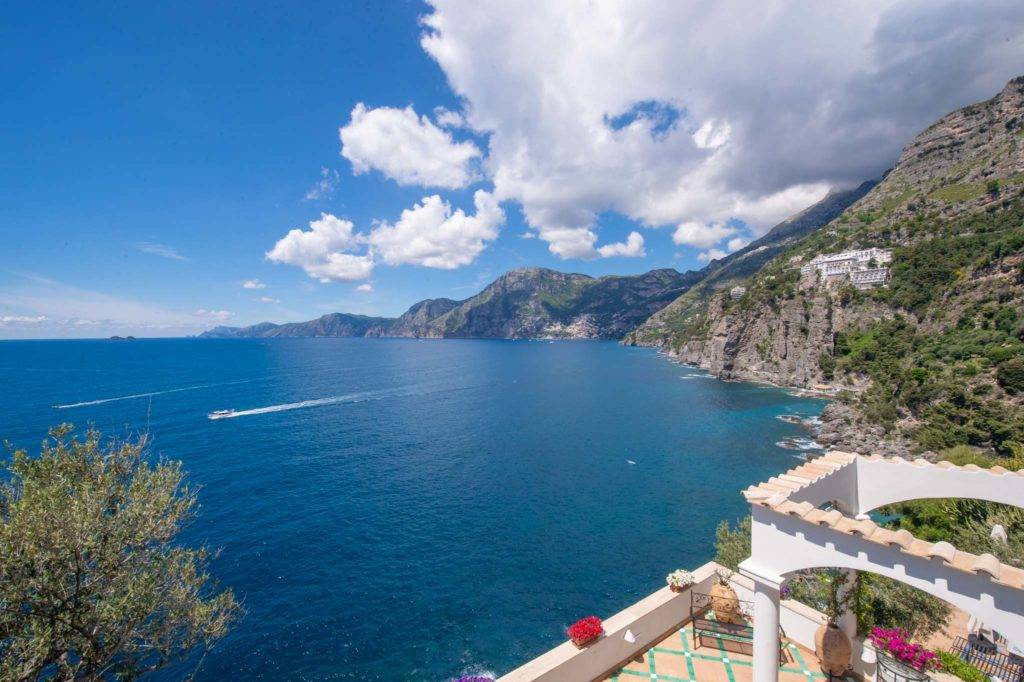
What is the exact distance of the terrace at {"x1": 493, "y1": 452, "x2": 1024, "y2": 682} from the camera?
16.5 feet

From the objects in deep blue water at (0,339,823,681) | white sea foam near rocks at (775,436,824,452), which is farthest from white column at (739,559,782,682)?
white sea foam near rocks at (775,436,824,452)

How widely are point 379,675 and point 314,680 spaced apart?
256cm

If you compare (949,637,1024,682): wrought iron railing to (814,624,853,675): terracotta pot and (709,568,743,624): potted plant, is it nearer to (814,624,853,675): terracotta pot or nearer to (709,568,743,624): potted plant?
(814,624,853,675): terracotta pot

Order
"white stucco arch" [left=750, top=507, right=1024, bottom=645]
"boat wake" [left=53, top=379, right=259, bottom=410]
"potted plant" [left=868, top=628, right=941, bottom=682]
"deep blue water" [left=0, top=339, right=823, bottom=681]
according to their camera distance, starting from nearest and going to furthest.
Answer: "white stucco arch" [left=750, top=507, right=1024, bottom=645] → "potted plant" [left=868, top=628, right=941, bottom=682] → "deep blue water" [left=0, top=339, right=823, bottom=681] → "boat wake" [left=53, top=379, right=259, bottom=410]

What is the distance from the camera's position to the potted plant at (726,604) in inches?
396

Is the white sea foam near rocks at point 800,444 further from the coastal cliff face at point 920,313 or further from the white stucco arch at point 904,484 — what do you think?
the white stucco arch at point 904,484

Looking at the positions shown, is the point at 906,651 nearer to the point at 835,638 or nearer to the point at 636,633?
the point at 835,638

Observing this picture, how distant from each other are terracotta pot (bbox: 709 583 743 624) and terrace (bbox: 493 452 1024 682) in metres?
0.11

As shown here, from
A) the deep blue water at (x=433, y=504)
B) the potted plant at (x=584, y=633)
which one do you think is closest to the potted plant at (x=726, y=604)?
the potted plant at (x=584, y=633)

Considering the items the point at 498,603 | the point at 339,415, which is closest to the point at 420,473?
the point at 498,603

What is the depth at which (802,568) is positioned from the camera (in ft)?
21.2

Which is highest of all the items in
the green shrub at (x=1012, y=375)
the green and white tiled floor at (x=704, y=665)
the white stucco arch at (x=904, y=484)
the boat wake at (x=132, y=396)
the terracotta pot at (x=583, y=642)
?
the white stucco arch at (x=904, y=484)

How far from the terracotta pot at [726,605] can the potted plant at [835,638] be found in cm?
167

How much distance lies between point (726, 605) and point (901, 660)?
332 cm
